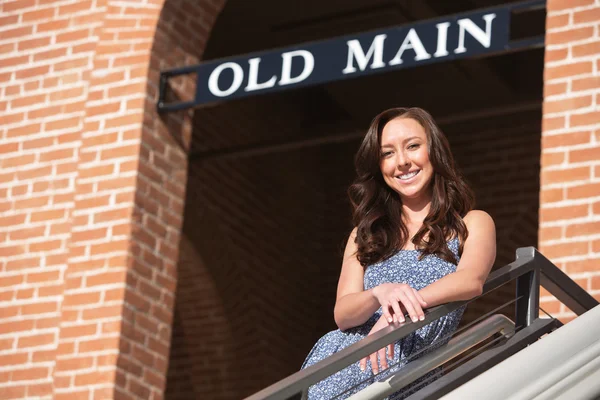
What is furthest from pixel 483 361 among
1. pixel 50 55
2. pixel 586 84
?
pixel 50 55

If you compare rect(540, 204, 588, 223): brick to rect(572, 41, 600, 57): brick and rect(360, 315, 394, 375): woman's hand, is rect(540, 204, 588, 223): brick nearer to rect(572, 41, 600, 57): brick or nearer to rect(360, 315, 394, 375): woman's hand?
rect(572, 41, 600, 57): brick

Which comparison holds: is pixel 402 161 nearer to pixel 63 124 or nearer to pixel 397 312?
pixel 397 312

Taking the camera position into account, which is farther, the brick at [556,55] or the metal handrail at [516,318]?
the brick at [556,55]

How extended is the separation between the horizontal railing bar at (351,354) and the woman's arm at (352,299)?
0.69ft

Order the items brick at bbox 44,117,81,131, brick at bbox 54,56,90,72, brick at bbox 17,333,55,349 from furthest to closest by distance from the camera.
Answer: brick at bbox 54,56,90,72 < brick at bbox 44,117,81,131 < brick at bbox 17,333,55,349

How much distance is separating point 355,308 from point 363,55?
10.2ft

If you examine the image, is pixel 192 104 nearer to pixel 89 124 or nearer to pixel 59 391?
pixel 89 124

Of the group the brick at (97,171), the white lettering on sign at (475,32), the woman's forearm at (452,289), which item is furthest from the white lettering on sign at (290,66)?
the woman's forearm at (452,289)

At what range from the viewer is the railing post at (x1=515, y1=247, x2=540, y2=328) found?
352 centimetres

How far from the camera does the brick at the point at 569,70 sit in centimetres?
524

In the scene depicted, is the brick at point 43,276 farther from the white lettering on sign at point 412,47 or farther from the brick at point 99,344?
the white lettering on sign at point 412,47

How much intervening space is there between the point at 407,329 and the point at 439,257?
0.48 meters

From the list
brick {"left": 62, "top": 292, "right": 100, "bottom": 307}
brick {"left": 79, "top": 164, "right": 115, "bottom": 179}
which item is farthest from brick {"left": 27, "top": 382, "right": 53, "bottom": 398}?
brick {"left": 79, "top": 164, "right": 115, "bottom": 179}

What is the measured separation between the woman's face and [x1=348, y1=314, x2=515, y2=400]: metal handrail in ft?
1.53
